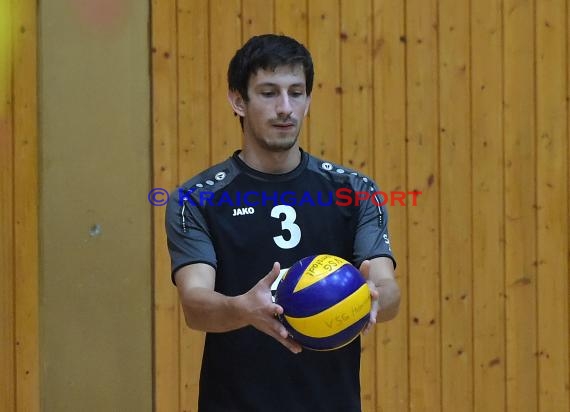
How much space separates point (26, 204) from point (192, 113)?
3.64 feet

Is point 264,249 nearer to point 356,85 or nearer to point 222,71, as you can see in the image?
point 222,71

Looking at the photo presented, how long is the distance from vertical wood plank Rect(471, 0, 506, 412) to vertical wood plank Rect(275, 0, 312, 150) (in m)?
1.12

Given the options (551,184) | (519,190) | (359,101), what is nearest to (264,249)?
(359,101)

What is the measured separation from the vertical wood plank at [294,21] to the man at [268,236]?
84.3 inches

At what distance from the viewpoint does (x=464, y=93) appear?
592 centimetres

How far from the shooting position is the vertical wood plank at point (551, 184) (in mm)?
6035

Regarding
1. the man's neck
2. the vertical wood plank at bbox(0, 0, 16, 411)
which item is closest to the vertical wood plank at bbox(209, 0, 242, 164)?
the vertical wood plank at bbox(0, 0, 16, 411)

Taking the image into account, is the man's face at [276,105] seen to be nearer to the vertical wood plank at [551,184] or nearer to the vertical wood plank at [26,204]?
the vertical wood plank at [26,204]

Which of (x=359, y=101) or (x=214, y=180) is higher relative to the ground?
(x=359, y=101)

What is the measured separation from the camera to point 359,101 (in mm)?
5770

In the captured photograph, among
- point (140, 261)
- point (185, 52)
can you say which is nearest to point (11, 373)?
point (140, 261)

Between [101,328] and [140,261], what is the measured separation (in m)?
0.45

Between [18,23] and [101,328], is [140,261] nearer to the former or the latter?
[101,328]

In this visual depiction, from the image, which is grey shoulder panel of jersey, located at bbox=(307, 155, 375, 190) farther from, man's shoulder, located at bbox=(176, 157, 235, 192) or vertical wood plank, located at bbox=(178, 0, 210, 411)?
vertical wood plank, located at bbox=(178, 0, 210, 411)
